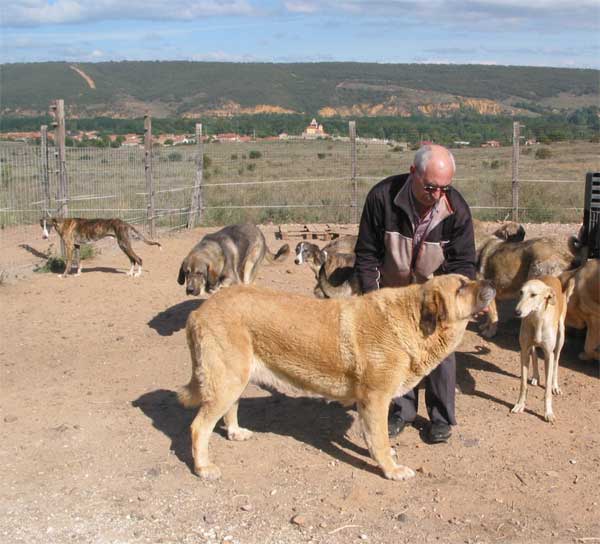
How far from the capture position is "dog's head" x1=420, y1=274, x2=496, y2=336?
4641 millimetres

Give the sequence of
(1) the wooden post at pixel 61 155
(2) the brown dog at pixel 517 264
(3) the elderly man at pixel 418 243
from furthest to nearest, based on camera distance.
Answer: (1) the wooden post at pixel 61 155, (2) the brown dog at pixel 517 264, (3) the elderly man at pixel 418 243

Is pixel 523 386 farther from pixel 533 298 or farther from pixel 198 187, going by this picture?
pixel 198 187

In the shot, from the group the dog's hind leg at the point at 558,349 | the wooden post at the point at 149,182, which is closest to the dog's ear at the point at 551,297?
the dog's hind leg at the point at 558,349

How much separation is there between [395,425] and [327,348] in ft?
3.80

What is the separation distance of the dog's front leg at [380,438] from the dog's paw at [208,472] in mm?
1035

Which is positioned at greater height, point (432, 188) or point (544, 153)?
point (544, 153)

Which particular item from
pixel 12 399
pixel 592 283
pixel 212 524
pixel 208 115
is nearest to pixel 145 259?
pixel 12 399

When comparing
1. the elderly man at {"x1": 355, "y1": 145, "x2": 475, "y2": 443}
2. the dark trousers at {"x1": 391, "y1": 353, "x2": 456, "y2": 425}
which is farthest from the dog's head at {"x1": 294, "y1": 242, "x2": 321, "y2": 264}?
the dark trousers at {"x1": 391, "y1": 353, "x2": 456, "y2": 425}

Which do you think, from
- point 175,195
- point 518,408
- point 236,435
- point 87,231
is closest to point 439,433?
point 518,408

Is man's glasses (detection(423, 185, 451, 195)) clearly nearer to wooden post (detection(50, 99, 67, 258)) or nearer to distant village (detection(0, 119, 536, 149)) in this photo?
wooden post (detection(50, 99, 67, 258))

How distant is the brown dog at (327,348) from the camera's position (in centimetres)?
486

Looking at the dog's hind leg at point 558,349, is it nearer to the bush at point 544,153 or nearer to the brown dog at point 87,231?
the brown dog at point 87,231

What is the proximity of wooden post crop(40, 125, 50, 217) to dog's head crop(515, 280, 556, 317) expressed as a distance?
10.8 metres

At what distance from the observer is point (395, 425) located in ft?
18.7
